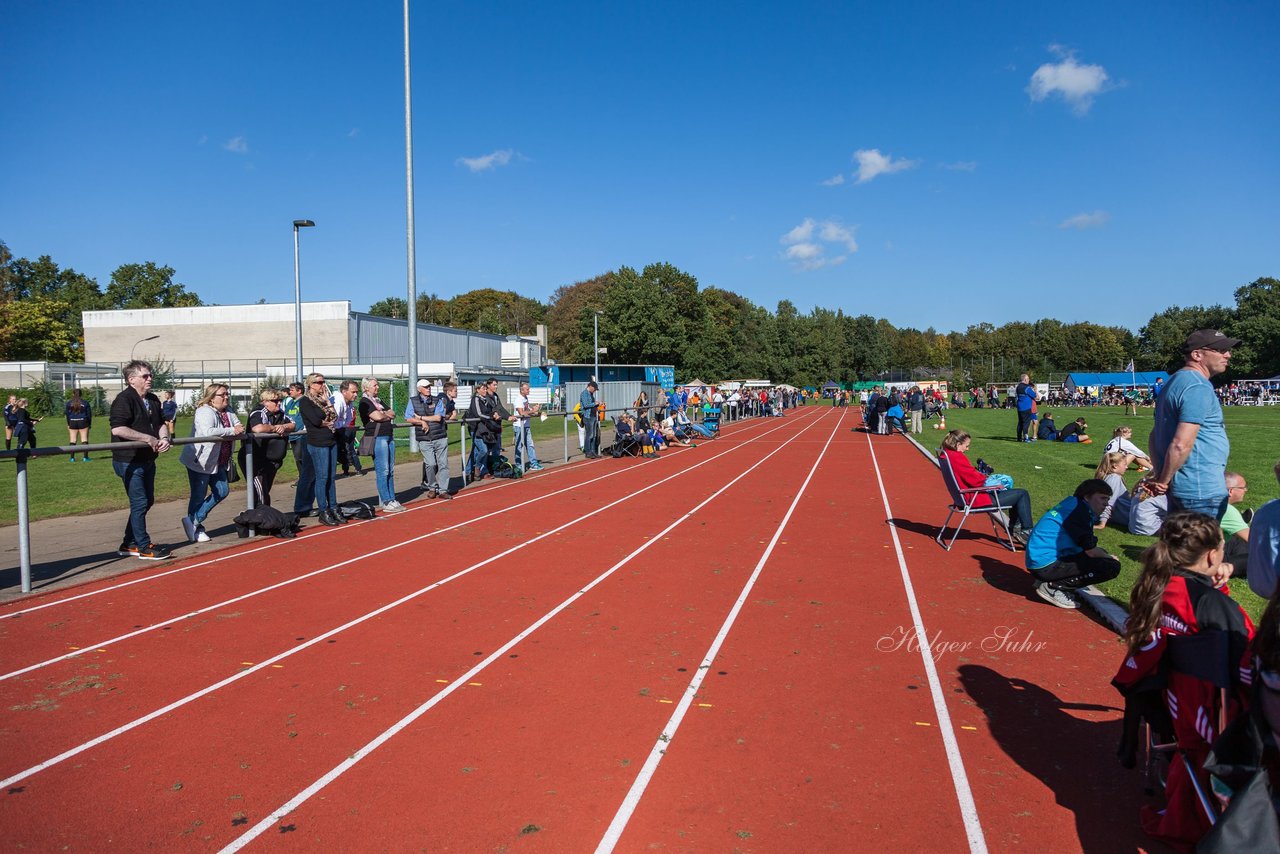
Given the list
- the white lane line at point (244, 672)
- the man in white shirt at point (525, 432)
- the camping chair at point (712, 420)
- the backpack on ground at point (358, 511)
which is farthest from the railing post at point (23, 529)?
→ the camping chair at point (712, 420)

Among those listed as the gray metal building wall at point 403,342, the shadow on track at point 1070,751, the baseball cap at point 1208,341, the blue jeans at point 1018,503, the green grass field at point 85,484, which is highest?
the gray metal building wall at point 403,342

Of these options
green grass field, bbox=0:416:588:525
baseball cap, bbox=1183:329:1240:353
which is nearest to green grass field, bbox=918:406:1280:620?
baseball cap, bbox=1183:329:1240:353

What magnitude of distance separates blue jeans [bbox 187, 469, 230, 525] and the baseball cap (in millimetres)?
9234

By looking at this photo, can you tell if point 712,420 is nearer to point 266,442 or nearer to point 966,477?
point 966,477

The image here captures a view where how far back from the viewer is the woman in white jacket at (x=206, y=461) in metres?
9.18

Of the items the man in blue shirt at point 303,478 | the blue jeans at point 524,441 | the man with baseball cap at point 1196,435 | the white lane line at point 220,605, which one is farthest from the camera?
the blue jeans at point 524,441

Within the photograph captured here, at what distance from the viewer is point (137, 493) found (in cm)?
820

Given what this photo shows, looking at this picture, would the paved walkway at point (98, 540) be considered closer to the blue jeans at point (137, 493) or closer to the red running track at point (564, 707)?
the blue jeans at point (137, 493)

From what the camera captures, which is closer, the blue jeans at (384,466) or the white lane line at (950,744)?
the white lane line at (950,744)

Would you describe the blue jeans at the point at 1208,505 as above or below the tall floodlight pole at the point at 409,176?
below

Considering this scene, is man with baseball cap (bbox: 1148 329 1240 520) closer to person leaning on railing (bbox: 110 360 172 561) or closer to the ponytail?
the ponytail

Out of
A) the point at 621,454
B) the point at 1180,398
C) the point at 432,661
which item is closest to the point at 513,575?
the point at 432,661

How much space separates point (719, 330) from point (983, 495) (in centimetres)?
6774

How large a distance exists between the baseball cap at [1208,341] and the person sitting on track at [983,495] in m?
4.09
